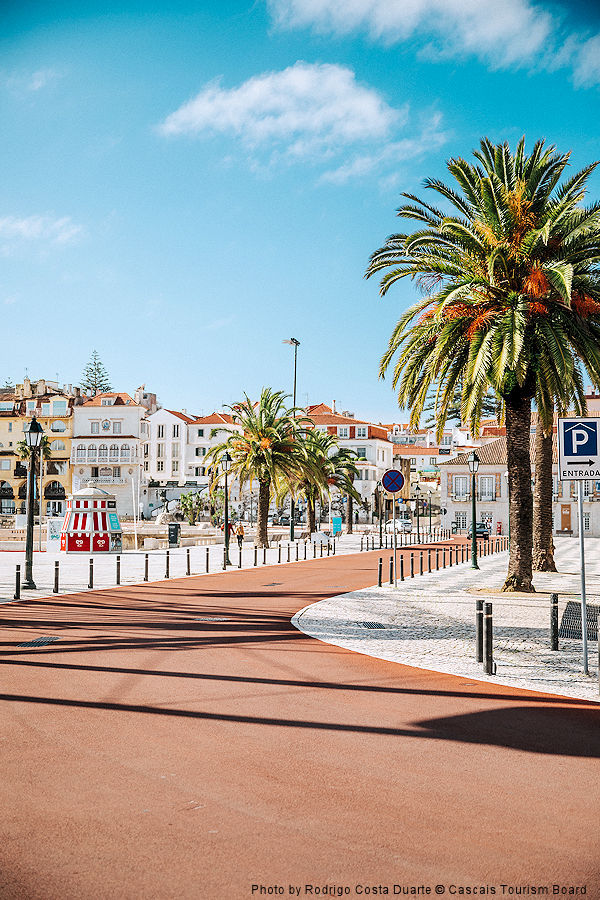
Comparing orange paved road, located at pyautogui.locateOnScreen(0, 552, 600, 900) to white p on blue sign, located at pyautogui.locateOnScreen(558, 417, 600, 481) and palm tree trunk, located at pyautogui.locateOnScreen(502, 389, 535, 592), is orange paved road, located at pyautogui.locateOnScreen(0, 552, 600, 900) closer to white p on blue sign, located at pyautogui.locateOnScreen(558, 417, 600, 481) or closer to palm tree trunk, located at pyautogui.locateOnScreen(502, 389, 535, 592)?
white p on blue sign, located at pyautogui.locateOnScreen(558, 417, 600, 481)

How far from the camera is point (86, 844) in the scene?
4.52 meters

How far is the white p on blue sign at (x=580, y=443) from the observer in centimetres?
1003

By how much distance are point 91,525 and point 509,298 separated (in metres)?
26.7

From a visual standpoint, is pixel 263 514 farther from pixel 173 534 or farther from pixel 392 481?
pixel 392 481

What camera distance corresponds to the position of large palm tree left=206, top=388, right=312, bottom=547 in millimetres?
39875

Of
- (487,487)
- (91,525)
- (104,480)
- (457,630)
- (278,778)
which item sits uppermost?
(104,480)

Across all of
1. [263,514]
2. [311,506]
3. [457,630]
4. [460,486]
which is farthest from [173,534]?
[460,486]

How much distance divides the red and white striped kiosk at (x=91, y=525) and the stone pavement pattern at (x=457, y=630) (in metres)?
20.4

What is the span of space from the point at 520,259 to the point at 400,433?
12194 cm

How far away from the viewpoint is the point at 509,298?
57.7 ft

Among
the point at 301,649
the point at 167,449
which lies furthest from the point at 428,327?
the point at 167,449

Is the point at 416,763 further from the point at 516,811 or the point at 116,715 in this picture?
the point at 116,715

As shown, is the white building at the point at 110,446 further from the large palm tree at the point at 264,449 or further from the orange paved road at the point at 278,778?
the orange paved road at the point at 278,778

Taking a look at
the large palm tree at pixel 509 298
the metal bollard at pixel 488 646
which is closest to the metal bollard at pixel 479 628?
the metal bollard at pixel 488 646
